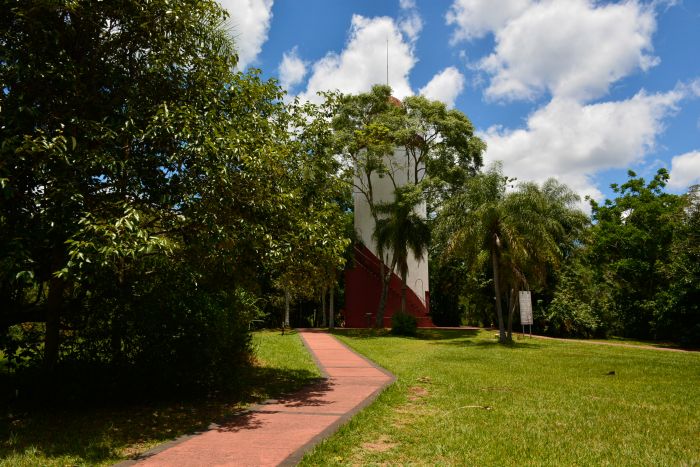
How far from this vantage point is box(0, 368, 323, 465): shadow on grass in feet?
17.1

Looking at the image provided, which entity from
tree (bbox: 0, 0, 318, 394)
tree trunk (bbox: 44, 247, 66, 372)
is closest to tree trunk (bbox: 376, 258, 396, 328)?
tree (bbox: 0, 0, 318, 394)

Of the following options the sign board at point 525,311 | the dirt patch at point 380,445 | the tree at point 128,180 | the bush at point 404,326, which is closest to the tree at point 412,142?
the bush at point 404,326

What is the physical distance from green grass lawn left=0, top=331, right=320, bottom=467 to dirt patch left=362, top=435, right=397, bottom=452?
87.6 inches

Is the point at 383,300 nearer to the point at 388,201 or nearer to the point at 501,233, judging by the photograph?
the point at 388,201

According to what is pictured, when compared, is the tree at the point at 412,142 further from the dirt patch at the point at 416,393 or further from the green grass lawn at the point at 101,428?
the green grass lawn at the point at 101,428

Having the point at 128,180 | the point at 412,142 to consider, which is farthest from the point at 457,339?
the point at 128,180

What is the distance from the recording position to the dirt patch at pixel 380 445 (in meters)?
Result: 5.26

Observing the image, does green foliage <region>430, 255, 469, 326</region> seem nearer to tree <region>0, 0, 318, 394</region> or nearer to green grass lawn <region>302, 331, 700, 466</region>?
green grass lawn <region>302, 331, 700, 466</region>

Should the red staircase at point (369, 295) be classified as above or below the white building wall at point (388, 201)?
below

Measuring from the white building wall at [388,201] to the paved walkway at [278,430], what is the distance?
61.9 feet

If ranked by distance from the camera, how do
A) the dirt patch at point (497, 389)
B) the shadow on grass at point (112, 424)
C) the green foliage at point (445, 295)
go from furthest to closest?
the green foliage at point (445, 295) < the dirt patch at point (497, 389) < the shadow on grass at point (112, 424)

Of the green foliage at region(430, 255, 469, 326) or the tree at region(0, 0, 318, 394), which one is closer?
the tree at region(0, 0, 318, 394)

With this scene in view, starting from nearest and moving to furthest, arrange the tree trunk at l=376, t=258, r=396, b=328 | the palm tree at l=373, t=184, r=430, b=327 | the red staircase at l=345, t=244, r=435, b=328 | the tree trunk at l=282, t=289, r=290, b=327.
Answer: the palm tree at l=373, t=184, r=430, b=327 → the tree trunk at l=376, t=258, r=396, b=328 → the red staircase at l=345, t=244, r=435, b=328 → the tree trunk at l=282, t=289, r=290, b=327

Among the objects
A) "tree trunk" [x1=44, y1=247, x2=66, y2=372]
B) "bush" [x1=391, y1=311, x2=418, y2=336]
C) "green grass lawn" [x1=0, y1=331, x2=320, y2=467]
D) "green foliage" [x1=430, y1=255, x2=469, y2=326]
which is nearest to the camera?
"green grass lawn" [x1=0, y1=331, x2=320, y2=467]
